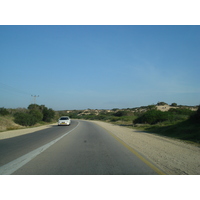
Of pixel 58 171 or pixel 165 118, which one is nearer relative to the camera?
pixel 58 171

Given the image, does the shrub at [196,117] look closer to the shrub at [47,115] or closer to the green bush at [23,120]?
the green bush at [23,120]

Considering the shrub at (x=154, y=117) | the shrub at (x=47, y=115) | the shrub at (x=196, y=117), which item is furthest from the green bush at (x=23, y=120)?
the shrub at (x=196, y=117)

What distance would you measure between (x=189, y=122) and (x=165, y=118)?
1449cm

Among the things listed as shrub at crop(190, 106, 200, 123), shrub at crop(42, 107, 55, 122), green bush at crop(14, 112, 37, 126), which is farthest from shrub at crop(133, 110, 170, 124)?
shrub at crop(42, 107, 55, 122)

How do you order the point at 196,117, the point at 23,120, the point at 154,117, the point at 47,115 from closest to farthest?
the point at 196,117, the point at 154,117, the point at 23,120, the point at 47,115

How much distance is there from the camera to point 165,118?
3794cm

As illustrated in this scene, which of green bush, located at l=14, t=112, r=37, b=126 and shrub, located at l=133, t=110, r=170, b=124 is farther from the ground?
shrub, located at l=133, t=110, r=170, b=124

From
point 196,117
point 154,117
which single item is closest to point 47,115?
point 154,117

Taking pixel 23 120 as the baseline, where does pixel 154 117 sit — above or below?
above

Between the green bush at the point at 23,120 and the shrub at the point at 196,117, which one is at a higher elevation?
the shrub at the point at 196,117

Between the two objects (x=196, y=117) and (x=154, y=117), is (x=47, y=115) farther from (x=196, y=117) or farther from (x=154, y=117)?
(x=196, y=117)

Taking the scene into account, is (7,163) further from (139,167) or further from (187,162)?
(187,162)

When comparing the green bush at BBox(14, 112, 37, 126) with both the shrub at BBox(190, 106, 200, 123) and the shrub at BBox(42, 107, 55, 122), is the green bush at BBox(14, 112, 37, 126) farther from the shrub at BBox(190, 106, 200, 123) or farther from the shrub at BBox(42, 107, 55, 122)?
the shrub at BBox(190, 106, 200, 123)
